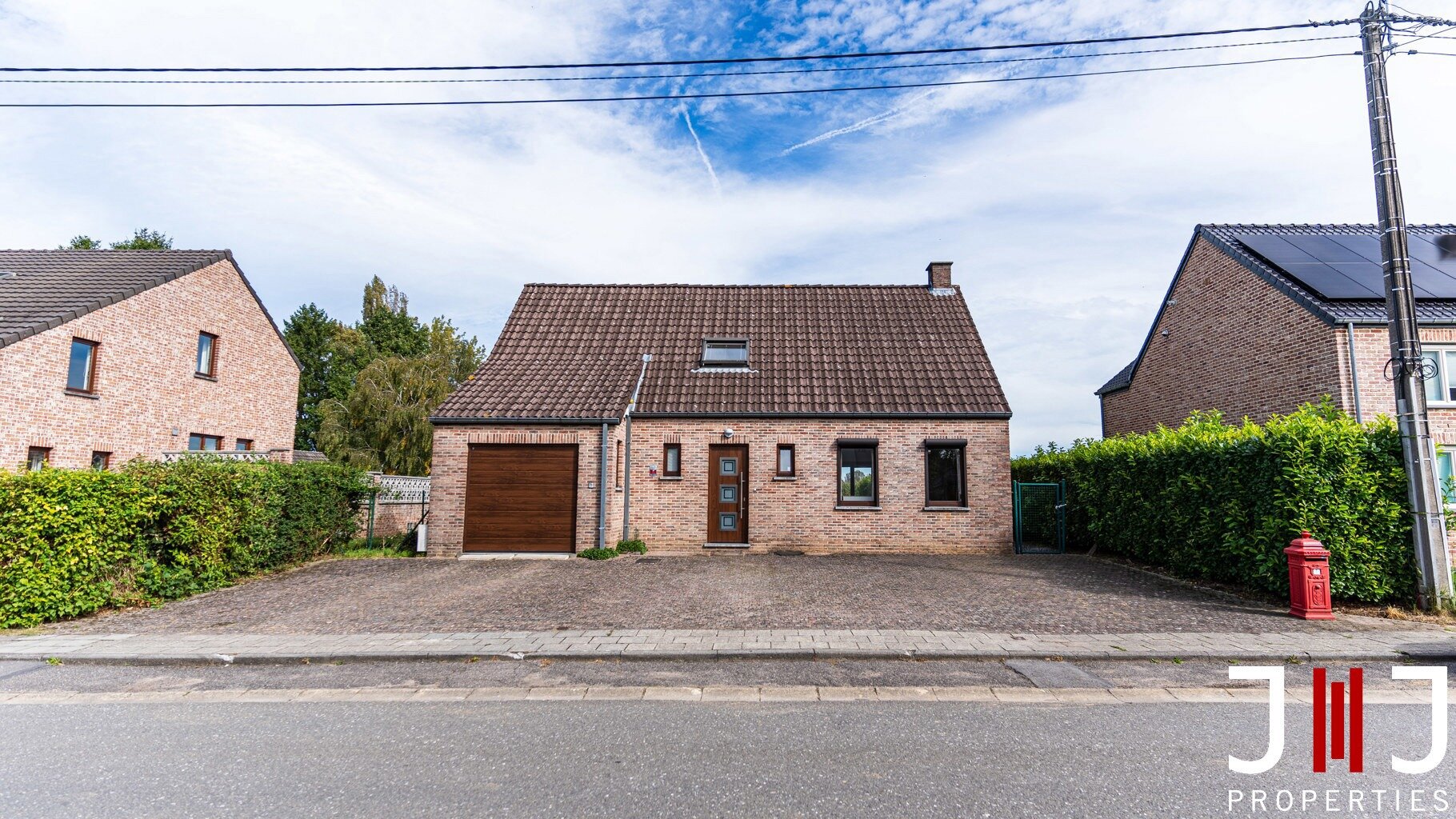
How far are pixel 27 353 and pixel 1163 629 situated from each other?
70.4 ft

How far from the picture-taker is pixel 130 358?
17.0 m

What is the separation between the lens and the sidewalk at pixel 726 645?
6660mm

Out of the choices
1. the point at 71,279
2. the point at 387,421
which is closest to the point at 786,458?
the point at 71,279

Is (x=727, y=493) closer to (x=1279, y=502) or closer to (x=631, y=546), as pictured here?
(x=631, y=546)

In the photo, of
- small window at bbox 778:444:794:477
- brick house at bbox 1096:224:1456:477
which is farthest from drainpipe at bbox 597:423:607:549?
brick house at bbox 1096:224:1456:477

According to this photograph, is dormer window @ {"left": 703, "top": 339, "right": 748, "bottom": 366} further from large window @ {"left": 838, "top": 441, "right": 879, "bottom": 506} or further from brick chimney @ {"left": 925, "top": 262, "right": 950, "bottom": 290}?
brick chimney @ {"left": 925, "top": 262, "right": 950, "bottom": 290}

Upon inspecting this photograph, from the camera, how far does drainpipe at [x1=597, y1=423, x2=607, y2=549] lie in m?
14.1

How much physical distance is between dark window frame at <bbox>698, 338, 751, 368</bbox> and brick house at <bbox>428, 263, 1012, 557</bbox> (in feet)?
0.22

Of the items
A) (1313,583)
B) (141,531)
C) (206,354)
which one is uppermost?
(206,354)

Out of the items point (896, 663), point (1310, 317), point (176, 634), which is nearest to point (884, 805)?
point (896, 663)

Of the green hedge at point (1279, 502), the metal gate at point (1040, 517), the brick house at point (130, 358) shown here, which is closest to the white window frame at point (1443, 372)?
the green hedge at point (1279, 502)

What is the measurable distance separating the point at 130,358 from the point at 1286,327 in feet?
88.3

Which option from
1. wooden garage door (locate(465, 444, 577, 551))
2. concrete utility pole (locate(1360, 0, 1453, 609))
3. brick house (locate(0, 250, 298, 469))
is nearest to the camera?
concrete utility pole (locate(1360, 0, 1453, 609))

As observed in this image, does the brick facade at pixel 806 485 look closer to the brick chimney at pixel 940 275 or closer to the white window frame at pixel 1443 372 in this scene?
the brick chimney at pixel 940 275
